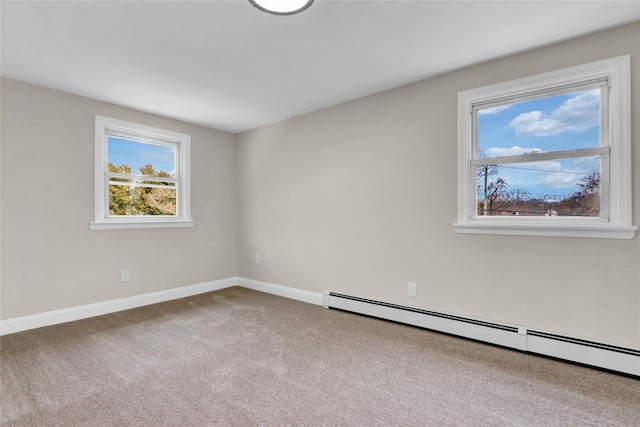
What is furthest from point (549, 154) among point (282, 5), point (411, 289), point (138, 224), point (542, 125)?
point (138, 224)

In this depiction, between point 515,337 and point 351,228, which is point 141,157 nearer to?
point 351,228

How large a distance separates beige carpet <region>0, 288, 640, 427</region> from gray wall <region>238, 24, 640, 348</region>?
41 cm

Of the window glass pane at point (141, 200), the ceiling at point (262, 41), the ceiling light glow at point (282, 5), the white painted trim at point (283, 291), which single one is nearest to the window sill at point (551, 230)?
the ceiling at point (262, 41)

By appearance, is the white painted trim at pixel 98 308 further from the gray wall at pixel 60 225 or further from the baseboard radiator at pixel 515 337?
the baseboard radiator at pixel 515 337

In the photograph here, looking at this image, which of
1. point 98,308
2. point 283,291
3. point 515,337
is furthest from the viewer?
point 283,291

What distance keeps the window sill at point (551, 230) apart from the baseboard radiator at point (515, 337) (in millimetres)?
735

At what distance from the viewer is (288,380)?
6.55ft

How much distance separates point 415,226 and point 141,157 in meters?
3.29

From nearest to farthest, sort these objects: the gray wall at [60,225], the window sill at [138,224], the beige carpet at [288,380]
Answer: the beige carpet at [288,380]
the gray wall at [60,225]
the window sill at [138,224]

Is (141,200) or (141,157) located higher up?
(141,157)

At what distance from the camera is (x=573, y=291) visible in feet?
7.39

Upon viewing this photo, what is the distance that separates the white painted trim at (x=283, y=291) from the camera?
3730 mm

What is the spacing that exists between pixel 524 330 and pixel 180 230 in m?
3.85

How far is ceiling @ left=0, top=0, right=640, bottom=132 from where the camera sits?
1.92 meters
